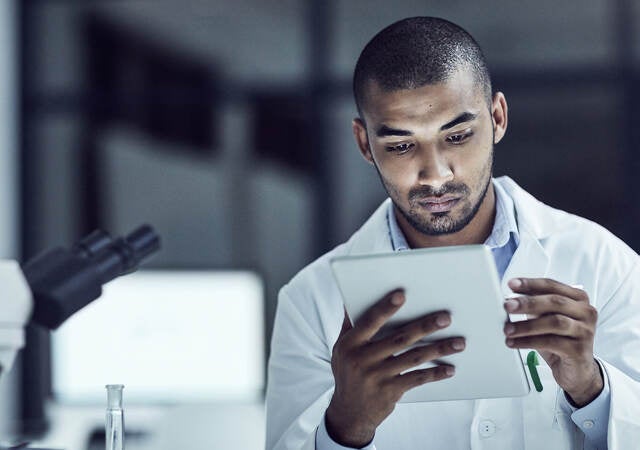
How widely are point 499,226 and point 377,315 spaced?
1.78ft

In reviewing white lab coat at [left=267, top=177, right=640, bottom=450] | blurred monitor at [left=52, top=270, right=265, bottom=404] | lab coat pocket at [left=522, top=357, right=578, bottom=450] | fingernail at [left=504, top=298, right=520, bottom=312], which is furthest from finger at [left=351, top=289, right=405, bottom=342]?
blurred monitor at [left=52, top=270, right=265, bottom=404]

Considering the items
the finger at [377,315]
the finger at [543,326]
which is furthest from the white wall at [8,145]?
the finger at [543,326]

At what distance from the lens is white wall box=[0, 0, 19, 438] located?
454cm

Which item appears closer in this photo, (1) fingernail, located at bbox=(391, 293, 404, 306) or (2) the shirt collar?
(1) fingernail, located at bbox=(391, 293, 404, 306)

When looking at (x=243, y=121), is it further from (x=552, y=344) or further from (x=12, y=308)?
(x=12, y=308)

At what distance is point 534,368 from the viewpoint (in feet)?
4.64

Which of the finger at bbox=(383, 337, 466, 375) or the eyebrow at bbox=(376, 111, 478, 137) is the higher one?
the eyebrow at bbox=(376, 111, 478, 137)

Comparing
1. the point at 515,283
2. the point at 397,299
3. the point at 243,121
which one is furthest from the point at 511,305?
the point at 243,121

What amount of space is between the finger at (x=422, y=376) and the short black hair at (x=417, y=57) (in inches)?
19.8

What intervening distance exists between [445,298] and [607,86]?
337 cm

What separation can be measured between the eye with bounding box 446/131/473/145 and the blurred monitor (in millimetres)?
1902

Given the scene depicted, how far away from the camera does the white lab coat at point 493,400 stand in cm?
151

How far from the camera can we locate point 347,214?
14.7 ft

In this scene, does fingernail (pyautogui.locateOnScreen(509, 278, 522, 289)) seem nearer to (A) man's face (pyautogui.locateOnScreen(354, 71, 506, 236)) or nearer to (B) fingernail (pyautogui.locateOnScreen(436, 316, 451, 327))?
(B) fingernail (pyautogui.locateOnScreen(436, 316, 451, 327))
